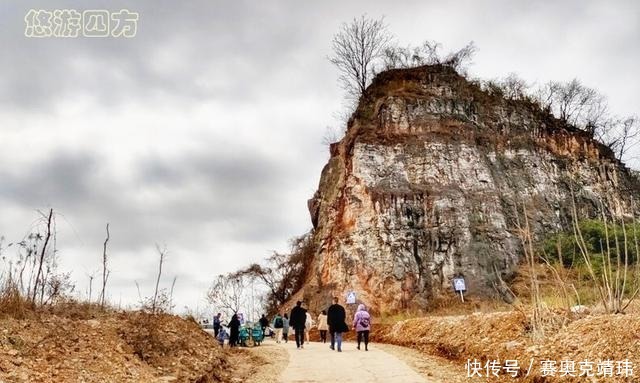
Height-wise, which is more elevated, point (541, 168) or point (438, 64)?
point (438, 64)

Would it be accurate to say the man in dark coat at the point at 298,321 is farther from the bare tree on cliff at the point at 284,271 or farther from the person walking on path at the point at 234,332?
the bare tree on cliff at the point at 284,271

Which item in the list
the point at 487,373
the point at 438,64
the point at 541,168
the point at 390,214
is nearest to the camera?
the point at 487,373

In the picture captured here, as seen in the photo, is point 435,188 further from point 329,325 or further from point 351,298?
point 329,325

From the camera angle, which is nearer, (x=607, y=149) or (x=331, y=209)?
(x=331, y=209)

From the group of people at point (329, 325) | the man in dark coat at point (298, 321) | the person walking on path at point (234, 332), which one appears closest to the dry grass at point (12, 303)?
the group of people at point (329, 325)

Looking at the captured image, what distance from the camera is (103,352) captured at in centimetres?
888

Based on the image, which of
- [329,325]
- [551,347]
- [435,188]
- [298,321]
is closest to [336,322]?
[329,325]

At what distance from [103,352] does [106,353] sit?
5cm

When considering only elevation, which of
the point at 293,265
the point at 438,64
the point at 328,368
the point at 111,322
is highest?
the point at 438,64

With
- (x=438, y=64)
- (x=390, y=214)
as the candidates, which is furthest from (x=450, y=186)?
(x=438, y=64)

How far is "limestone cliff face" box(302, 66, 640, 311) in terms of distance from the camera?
30422 mm

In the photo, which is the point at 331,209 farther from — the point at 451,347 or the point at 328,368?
the point at 328,368

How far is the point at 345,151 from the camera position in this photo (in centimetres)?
3569

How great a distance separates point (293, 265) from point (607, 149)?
25146mm
